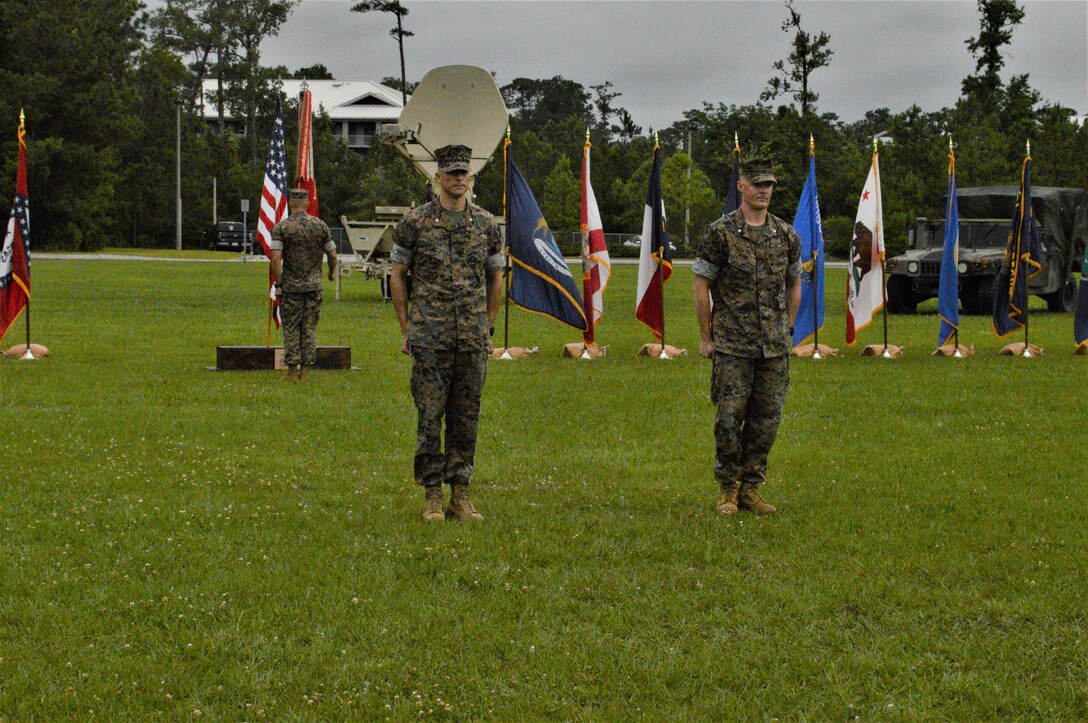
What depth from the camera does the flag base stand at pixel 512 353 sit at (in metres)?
18.4

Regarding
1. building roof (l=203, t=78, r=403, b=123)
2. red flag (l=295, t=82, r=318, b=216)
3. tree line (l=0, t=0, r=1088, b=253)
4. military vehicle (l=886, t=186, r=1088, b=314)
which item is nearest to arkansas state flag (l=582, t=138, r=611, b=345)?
red flag (l=295, t=82, r=318, b=216)

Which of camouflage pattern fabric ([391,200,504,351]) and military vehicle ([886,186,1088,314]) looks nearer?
camouflage pattern fabric ([391,200,504,351])

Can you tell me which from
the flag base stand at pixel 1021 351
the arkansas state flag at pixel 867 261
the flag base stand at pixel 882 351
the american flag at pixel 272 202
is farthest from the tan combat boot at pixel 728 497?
the flag base stand at pixel 1021 351

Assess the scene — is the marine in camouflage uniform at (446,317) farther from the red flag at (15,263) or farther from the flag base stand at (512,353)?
the red flag at (15,263)

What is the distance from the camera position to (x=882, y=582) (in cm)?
675

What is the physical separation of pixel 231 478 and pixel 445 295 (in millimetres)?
2512

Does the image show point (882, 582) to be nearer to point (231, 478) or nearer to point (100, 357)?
point (231, 478)

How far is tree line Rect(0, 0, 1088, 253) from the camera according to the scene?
5166 centimetres

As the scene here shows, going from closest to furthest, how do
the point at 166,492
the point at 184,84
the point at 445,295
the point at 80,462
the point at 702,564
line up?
the point at 702,564
the point at 445,295
the point at 166,492
the point at 80,462
the point at 184,84

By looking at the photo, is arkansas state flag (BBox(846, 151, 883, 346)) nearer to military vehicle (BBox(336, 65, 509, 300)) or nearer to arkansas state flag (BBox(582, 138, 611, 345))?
arkansas state flag (BBox(582, 138, 611, 345))

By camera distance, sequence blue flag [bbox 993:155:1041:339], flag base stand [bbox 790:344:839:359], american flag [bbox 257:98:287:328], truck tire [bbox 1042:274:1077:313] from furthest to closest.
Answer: truck tire [bbox 1042:274:1077:313], blue flag [bbox 993:155:1041:339], flag base stand [bbox 790:344:839:359], american flag [bbox 257:98:287:328]

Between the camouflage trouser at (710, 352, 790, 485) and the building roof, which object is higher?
the building roof

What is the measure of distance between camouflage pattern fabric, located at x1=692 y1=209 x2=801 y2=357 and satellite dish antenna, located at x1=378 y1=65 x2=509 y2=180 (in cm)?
968

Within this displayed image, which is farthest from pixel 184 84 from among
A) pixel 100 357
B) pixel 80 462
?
pixel 80 462
